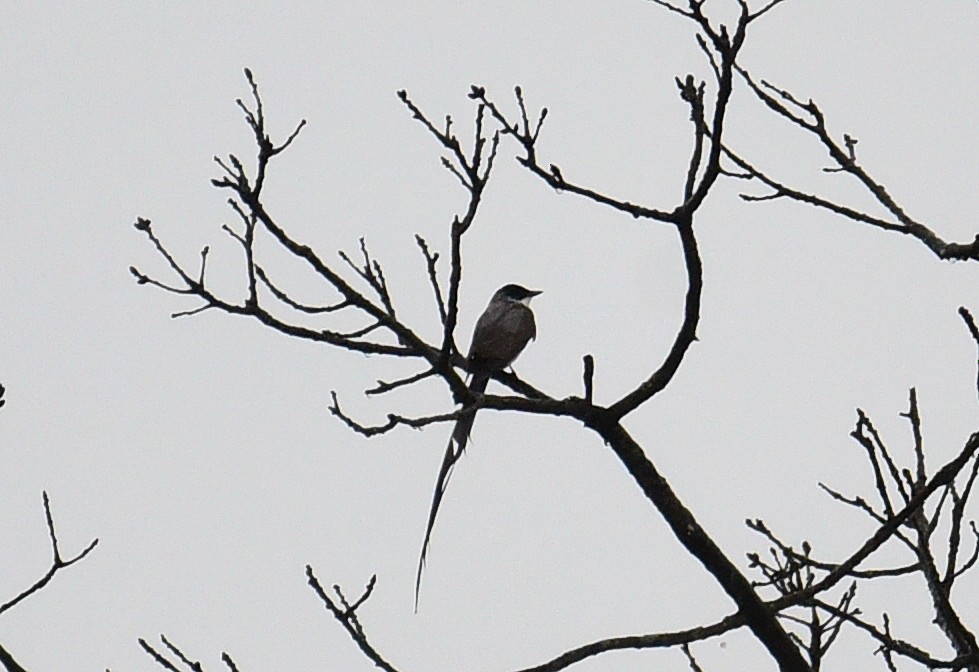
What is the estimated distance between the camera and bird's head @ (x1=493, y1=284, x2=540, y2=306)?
23.9 feet

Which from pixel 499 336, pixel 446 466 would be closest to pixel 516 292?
pixel 499 336

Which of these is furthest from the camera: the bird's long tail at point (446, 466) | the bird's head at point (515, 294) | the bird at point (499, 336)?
the bird's head at point (515, 294)

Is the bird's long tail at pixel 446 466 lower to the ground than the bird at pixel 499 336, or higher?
lower

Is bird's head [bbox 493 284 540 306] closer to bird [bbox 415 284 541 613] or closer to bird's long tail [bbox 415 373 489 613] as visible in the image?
bird [bbox 415 284 541 613]

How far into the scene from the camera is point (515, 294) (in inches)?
289

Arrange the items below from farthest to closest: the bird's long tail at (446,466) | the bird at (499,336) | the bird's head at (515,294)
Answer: the bird's head at (515,294), the bird at (499,336), the bird's long tail at (446,466)

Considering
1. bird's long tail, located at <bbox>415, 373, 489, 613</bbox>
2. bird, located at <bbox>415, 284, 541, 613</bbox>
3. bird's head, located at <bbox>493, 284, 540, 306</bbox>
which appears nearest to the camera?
bird's long tail, located at <bbox>415, 373, 489, 613</bbox>

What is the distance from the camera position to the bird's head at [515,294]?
7.29 meters

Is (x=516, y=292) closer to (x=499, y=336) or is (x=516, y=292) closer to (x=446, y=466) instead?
(x=499, y=336)

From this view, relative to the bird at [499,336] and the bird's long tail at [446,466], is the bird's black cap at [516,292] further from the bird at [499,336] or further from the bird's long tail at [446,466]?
the bird's long tail at [446,466]

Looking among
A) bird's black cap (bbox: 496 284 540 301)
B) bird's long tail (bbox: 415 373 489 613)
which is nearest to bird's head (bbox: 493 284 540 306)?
bird's black cap (bbox: 496 284 540 301)

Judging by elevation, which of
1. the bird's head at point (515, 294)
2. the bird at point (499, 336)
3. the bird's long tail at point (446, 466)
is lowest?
the bird's long tail at point (446, 466)

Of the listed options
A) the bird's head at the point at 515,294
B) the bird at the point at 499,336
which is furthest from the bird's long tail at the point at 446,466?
the bird's head at the point at 515,294

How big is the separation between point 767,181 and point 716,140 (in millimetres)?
582
